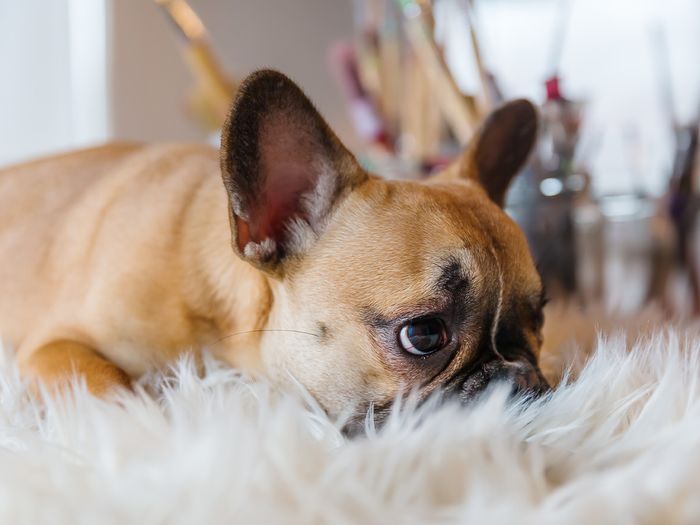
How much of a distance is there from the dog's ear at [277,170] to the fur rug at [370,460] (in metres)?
0.18

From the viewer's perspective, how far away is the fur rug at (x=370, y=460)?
0.42m

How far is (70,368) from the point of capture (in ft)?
2.42

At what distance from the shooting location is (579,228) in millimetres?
1478

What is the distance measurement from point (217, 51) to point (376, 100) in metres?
0.51

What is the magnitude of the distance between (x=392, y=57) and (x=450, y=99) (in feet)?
1.29

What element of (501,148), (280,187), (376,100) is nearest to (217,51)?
(376,100)

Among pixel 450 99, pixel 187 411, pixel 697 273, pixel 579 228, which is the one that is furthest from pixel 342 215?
pixel 697 273

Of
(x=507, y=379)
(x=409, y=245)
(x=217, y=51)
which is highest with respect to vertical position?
(x=217, y=51)

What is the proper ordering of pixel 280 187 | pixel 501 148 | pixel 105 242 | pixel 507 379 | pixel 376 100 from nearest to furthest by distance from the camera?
pixel 507 379 < pixel 280 187 < pixel 105 242 < pixel 501 148 < pixel 376 100

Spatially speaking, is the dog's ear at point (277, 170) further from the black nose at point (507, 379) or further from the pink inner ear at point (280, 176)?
the black nose at point (507, 379)

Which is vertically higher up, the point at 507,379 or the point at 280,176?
the point at 280,176

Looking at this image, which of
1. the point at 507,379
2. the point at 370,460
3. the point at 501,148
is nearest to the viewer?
the point at 370,460

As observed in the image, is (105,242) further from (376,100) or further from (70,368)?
(376,100)

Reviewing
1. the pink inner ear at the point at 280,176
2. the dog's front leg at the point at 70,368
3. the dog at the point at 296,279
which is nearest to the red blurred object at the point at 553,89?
the dog at the point at 296,279
